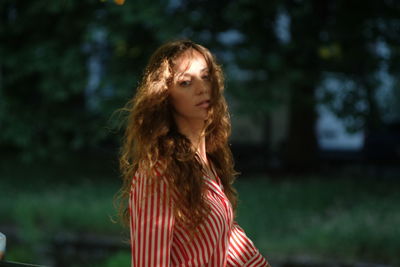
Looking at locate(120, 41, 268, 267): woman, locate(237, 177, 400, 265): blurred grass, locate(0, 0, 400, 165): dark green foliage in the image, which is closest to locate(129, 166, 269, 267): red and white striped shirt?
locate(120, 41, 268, 267): woman

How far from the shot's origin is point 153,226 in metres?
1.53

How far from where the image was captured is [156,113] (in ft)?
5.72

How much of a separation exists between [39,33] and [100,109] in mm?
2129

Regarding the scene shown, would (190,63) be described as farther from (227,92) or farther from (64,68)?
(64,68)

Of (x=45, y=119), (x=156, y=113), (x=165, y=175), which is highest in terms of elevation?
(x=156, y=113)

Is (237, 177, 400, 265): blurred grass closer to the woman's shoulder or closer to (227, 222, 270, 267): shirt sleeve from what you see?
(227, 222, 270, 267): shirt sleeve

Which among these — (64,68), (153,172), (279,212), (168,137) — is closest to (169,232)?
(153,172)

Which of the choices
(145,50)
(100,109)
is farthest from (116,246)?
(145,50)

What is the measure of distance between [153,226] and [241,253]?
0.47 meters

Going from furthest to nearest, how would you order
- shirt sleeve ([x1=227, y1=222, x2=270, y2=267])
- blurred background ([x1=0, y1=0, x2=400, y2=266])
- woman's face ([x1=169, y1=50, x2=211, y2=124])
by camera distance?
blurred background ([x1=0, y1=0, x2=400, y2=266]), shirt sleeve ([x1=227, y1=222, x2=270, y2=267]), woman's face ([x1=169, y1=50, x2=211, y2=124])

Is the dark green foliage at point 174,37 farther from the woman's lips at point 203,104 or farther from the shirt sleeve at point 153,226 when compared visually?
the shirt sleeve at point 153,226

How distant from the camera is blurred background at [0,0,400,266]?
7.83 metres

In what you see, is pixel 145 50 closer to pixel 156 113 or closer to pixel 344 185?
pixel 344 185

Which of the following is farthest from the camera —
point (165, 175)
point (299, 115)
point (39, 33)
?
point (299, 115)
